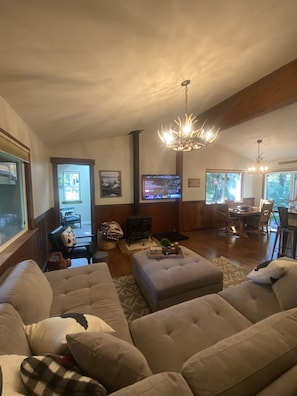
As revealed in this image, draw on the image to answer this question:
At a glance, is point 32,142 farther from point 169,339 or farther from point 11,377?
point 169,339

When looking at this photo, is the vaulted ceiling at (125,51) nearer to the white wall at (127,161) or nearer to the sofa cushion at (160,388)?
the white wall at (127,161)

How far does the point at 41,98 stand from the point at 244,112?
3.24 meters

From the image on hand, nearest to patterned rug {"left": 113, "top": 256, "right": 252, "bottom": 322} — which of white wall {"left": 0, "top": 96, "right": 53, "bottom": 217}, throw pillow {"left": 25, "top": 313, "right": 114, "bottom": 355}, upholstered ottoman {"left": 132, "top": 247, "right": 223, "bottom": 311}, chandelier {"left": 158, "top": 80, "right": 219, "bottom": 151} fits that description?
upholstered ottoman {"left": 132, "top": 247, "right": 223, "bottom": 311}

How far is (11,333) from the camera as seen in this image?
3.09 feet

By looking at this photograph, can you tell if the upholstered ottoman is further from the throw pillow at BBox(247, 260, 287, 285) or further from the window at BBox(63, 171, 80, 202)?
the window at BBox(63, 171, 80, 202)

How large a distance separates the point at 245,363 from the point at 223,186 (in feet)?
20.0

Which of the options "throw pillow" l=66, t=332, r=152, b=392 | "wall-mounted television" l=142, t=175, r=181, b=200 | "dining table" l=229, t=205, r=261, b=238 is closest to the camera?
"throw pillow" l=66, t=332, r=152, b=392

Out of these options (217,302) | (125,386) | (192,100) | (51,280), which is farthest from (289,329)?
(192,100)

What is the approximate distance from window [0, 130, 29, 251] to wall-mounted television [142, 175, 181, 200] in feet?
10.2

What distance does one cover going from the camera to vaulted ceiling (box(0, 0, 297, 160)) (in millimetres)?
1037

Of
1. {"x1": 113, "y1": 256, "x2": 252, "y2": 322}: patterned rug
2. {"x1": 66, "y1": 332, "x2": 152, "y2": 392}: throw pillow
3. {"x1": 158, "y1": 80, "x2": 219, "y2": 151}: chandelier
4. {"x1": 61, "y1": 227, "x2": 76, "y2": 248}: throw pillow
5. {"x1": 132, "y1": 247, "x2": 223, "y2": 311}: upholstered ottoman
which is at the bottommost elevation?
{"x1": 113, "y1": 256, "x2": 252, "y2": 322}: patterned rug

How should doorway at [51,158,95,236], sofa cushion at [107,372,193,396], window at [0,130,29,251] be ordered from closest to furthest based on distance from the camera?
sofa cushion at [107,372,193,396] → window at [0,130,29,251] → doorway at [51,158,95,236]

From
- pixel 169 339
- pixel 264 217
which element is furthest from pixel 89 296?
pixel 264 217

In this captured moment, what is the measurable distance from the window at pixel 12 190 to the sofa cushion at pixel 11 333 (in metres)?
1.01
